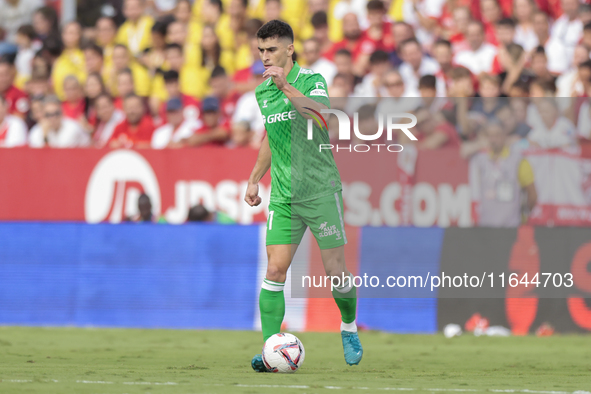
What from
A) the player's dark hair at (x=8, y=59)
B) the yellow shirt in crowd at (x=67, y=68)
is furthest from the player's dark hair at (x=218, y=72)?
→ the player's dark hair at (x=8, y=59)

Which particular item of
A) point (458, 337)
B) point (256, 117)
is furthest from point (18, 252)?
point (458, 337)

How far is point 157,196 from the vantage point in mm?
11133

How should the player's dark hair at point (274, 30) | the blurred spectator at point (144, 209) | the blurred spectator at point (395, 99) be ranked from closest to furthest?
the player's dark hair at point (274, 30)
the blurred spectator at point (395, 99)
the blurred spectator at point (144, 209)

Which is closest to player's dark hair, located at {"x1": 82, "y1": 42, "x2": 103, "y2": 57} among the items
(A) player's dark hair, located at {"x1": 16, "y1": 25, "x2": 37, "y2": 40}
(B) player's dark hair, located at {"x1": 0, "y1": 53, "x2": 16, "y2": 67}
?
(B) player's dark hair, located at {"x1": 0, "y1": 53, "x2": 16, "y2": 67}

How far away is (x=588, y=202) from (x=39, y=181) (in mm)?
6711

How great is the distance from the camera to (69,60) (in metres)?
14.8

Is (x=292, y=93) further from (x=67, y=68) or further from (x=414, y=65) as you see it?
(x=67, y=68)

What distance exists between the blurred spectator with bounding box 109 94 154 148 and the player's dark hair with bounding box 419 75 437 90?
3.74m

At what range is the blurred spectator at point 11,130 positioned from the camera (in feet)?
40.9

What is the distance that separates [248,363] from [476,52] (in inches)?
270

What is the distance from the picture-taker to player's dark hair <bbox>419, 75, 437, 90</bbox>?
36.4 feet

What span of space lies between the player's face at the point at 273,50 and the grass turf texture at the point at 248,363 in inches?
87.4

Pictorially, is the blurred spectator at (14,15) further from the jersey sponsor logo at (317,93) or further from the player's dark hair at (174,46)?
the jersey sponsor logo at (317,93)

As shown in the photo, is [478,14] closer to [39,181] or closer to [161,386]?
[39,181]
